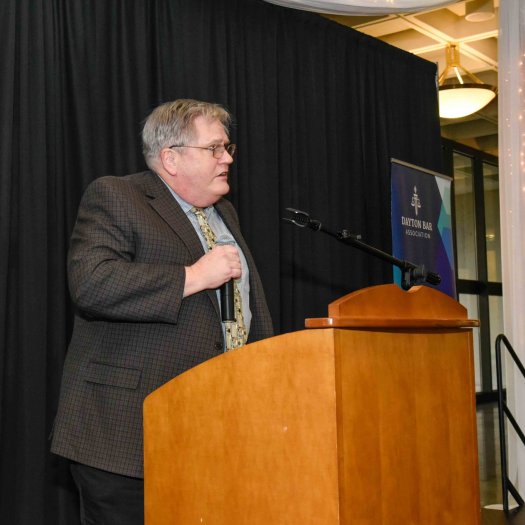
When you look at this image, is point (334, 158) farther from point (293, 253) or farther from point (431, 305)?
point (431, 305)

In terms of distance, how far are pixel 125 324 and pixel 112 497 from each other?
0.44m

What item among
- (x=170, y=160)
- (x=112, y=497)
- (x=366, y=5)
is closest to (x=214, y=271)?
(x=170, y=160)

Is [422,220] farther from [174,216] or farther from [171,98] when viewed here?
[174,216]

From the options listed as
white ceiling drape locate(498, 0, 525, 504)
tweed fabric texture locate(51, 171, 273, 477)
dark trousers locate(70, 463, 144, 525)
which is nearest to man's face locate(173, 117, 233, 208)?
tweed fabric texture locate(51, 171, 273, 477)

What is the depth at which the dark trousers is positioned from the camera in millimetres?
2004

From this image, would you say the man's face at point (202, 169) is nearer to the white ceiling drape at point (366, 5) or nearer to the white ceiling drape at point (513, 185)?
the white ceiling drape at point (366, 5)

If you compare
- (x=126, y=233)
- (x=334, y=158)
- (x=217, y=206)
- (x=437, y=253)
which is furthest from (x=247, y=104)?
(x=126, y=233)

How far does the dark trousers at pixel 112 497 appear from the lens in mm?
2004

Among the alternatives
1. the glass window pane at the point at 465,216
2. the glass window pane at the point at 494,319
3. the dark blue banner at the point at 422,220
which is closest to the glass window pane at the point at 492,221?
the glass window pane at the point at 494,319

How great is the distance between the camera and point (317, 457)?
5.08 ft

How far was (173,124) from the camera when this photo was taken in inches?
92.3

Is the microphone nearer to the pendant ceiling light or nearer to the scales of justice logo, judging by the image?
the scales of justice logo

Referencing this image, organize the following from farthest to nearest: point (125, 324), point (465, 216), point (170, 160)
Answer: point (465, 216), point (170, 160), point (125, 324)

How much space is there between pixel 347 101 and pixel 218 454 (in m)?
4.48
